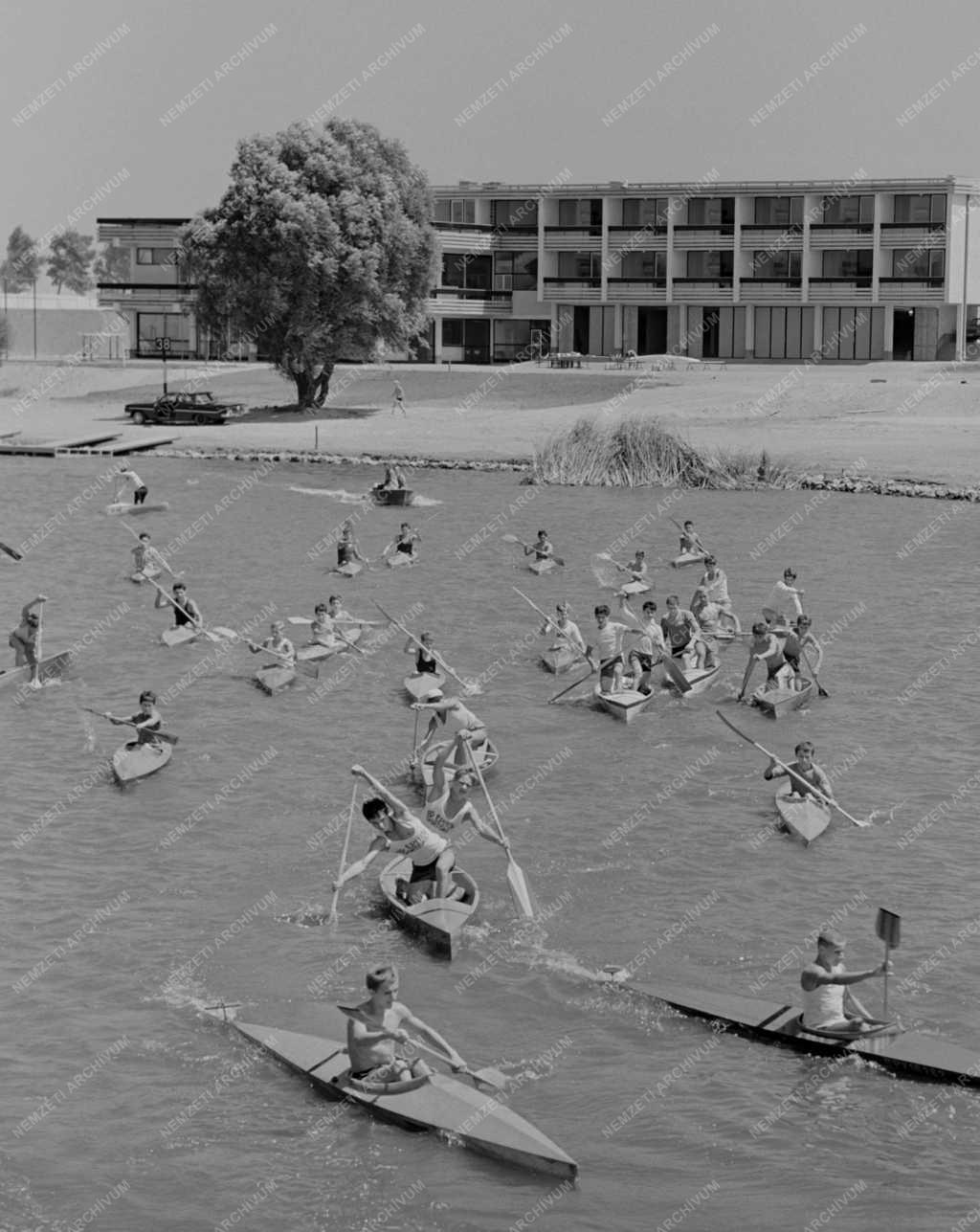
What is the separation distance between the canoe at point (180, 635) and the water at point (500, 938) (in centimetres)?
37

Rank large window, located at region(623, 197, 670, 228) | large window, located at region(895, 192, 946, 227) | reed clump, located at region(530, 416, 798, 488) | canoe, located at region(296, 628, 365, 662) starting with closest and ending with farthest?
canoe, located at region(296, 628, 365, 662) < reed clump, located at region(530, 416, 798, 488) < large window, located at region(895, 192, 946, 227) < large window, located at region(623, 197, 670, 228)

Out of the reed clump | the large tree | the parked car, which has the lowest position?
the reed clump

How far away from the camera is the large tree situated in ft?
242

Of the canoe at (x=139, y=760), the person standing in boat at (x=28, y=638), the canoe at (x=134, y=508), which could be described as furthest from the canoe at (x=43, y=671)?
the canoe at (x=134, y=508)

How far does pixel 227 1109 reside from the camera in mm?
17562

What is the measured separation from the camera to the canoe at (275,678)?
33.8m

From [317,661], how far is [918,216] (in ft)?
226

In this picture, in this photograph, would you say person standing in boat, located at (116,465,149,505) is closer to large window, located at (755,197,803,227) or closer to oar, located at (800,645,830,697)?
oar, located at (800,645,830,697)

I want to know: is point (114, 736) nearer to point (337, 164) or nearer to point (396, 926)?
point (396, 926)

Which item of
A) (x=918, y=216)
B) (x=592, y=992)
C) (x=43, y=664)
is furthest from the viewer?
(x=918, y=216)

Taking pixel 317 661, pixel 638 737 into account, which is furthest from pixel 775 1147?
pixel 317 661

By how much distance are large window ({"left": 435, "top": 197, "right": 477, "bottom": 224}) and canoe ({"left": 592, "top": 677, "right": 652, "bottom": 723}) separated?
75353mm

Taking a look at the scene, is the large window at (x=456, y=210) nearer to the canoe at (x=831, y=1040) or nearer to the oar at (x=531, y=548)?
the oar at (x=531, y=548)

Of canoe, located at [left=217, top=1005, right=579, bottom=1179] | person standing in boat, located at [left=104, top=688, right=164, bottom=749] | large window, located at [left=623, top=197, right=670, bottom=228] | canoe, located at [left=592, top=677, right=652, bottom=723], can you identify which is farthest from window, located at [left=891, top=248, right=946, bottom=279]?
canoe, located at [left=217, top=1005, right=579, bottom=1179]
